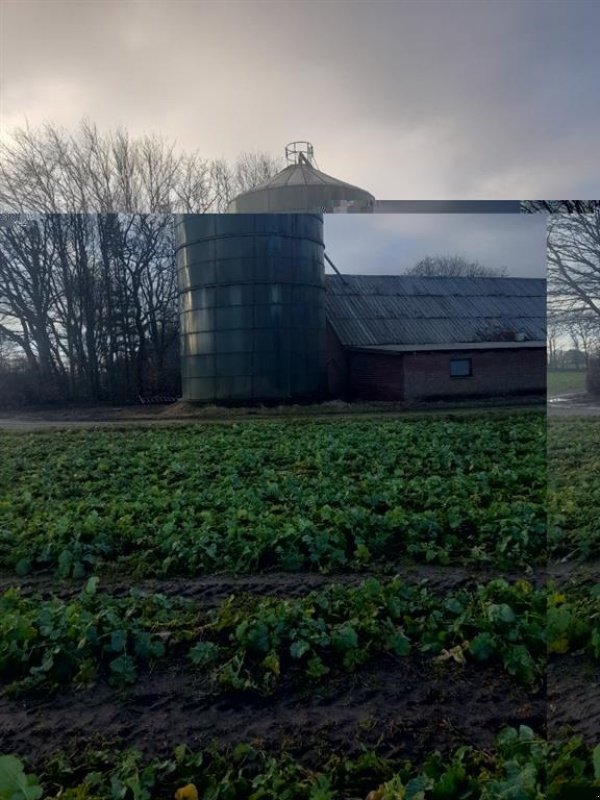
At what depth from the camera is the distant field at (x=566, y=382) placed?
74.4 inches

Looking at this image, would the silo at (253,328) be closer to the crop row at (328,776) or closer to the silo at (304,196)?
the silo at (304,196)

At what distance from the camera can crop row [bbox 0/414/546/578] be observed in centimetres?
243

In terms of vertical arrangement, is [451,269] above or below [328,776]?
above

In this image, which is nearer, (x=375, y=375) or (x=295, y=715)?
(x=295, y=715)

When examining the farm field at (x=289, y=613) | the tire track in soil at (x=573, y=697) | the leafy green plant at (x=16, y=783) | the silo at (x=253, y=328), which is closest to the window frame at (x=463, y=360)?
the farm field at (x=289, y=613)

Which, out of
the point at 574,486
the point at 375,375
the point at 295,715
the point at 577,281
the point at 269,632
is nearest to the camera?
the point at 577,281

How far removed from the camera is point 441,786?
1.92 m

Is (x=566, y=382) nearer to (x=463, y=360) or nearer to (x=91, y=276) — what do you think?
(x=463, y=360)

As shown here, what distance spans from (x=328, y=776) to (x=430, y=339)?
5.05ft

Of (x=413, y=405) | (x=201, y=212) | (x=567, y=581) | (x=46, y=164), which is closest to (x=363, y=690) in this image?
(x=567, y=581)

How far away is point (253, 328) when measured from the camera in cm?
241

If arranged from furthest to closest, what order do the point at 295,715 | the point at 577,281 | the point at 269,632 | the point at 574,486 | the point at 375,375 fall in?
the point at 375,375 → the point at 269,632 → the point at 295,715 → the point at 574,486 → the point at 577,281

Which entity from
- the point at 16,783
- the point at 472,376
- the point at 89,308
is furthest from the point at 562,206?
the point at 16,783

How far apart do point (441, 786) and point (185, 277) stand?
1895 millimetres
